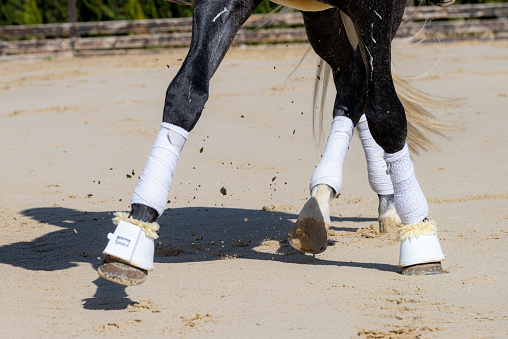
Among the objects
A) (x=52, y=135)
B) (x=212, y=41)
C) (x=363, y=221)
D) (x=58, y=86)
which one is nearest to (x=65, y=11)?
(x=58, y=86)

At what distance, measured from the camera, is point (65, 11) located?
62.7 feet

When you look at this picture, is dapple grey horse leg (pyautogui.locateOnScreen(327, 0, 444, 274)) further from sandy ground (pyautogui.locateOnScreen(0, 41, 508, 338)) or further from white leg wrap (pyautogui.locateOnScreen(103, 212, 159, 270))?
white leg wrap (pyautogui.locateOnScreen(103, 212, 159, 270))

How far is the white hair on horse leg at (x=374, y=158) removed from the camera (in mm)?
3918

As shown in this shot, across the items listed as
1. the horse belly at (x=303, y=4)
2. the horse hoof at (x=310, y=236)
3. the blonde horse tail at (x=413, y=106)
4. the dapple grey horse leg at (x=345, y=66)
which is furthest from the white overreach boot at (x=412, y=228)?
the blonde horse tail at (x=413, y=106)

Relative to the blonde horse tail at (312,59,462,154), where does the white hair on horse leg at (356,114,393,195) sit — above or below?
below

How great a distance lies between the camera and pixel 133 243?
2.40 m

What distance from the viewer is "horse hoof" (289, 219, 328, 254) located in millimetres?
3230

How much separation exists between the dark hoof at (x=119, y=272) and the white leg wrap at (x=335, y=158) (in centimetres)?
124

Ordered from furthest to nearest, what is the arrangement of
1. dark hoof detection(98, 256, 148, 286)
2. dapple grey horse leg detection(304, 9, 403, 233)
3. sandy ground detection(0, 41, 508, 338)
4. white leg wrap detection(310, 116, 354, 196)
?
dapple grey horse leg detection(304, 9, 403, 233) < white leg wrap detection(310, 116, 354, 196) < sandy ground detection(0, 41, 508, 338) < dark hoof detection(98, 256, 148, 286)

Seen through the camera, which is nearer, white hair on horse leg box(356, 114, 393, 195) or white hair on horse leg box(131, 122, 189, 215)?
white hair on horse leg box(131, 122, 189, 215)

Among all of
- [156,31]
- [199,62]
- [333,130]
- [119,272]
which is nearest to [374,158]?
[333,130]

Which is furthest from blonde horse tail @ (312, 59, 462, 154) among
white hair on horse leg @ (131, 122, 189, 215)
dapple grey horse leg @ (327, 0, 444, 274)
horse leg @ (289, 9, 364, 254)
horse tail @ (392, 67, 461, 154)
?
white hair on horse leg @ (131, 122, 189, 215)

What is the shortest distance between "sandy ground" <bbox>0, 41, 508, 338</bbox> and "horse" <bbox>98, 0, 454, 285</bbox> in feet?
0.61

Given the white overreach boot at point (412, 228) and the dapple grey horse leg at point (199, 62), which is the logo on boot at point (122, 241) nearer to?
the dapple grey horse leg at point (199, 62)
